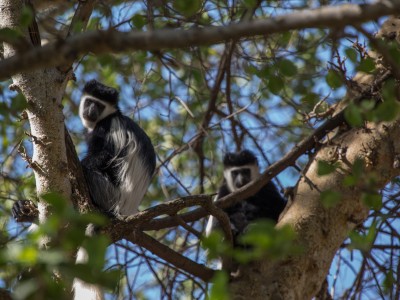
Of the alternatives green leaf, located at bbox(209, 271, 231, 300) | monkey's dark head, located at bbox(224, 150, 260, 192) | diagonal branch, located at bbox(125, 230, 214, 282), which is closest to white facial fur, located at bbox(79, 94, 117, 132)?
monkey's dark head, located at bbox(224, 150, 260, 192)

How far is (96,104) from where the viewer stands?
418 centimetres

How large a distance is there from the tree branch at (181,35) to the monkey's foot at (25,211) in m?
1.56

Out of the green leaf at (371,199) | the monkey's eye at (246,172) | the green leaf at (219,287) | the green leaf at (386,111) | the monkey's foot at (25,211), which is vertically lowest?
the green leaf at (219,287)

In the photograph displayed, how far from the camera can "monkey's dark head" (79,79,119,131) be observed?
13.7 ft

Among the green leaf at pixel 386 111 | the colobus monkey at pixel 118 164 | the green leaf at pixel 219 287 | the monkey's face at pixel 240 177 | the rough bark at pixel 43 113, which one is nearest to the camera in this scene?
the green leaf at pixel 219 287

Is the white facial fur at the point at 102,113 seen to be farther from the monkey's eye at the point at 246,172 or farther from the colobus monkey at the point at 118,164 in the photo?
the monkey's eye at the point at 246,172

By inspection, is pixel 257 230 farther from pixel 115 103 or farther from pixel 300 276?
pixel 115 103

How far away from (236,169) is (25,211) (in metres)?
2.21

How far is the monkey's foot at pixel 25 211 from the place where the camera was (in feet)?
8.94

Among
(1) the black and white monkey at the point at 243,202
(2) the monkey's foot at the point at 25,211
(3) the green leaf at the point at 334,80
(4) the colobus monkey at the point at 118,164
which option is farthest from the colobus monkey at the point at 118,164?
(3) the green leaf at the point at 334,80

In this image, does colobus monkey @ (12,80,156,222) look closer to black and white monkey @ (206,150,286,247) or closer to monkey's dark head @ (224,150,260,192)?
black and white monkey @ (206,150,286,247)

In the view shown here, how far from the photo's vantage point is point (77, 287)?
2.79m

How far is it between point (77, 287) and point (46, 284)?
1.67 meters

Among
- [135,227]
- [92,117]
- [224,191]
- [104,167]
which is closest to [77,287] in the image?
[135,227]
